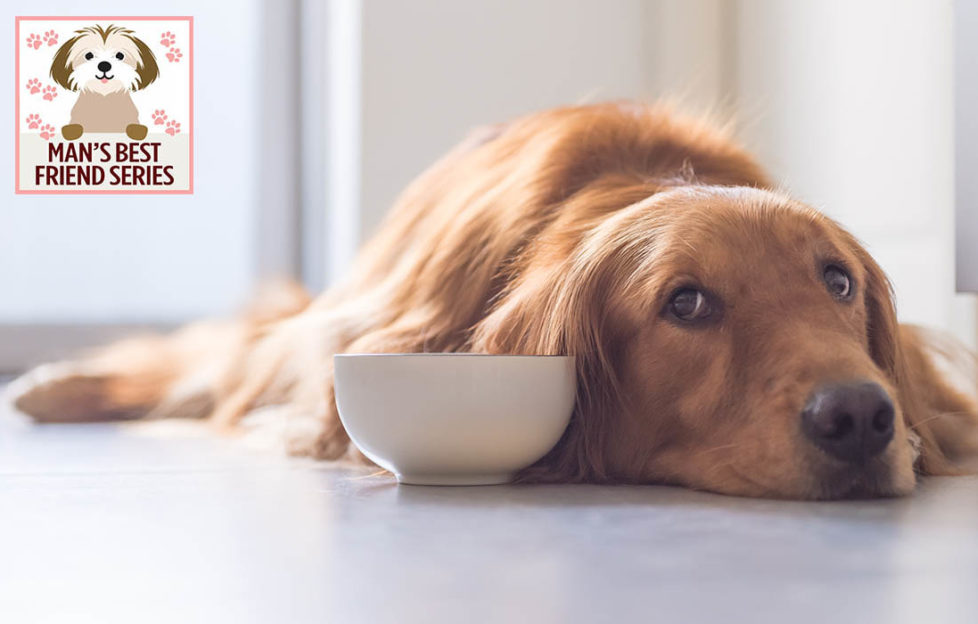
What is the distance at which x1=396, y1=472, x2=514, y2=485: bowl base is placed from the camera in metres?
1.21

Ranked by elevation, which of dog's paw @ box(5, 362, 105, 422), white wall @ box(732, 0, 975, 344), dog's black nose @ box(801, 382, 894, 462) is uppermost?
white wall @ box(732, 0, 975, 344)

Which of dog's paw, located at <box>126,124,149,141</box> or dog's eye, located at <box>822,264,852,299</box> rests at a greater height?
dog's paw, located at <box>126,124,149,141</box>

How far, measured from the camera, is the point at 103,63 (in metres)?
3.43

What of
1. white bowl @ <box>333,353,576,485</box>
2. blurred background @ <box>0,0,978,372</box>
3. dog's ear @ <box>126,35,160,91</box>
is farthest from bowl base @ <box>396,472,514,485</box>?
dog's ear @ <box>126,35,160,91</box>

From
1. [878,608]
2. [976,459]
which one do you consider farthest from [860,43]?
[878,608]

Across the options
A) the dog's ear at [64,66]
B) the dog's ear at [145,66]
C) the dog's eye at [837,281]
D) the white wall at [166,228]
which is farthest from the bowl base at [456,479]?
the dog's ear at [64,66]

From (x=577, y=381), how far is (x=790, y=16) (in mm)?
1699

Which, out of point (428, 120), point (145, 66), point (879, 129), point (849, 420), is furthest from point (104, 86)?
point (849, 420)

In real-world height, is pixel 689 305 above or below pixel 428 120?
below

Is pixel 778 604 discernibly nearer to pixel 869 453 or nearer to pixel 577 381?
pixel 869 453

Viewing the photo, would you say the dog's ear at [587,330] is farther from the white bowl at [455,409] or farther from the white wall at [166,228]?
the white wall at [166,228]

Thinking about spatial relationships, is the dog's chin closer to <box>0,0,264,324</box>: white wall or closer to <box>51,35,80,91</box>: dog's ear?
<box>51,35,80,91</box>: dog's ear

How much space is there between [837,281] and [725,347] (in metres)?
0.17

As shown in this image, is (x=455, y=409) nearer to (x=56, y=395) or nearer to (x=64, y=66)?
(x=56, y=395)
